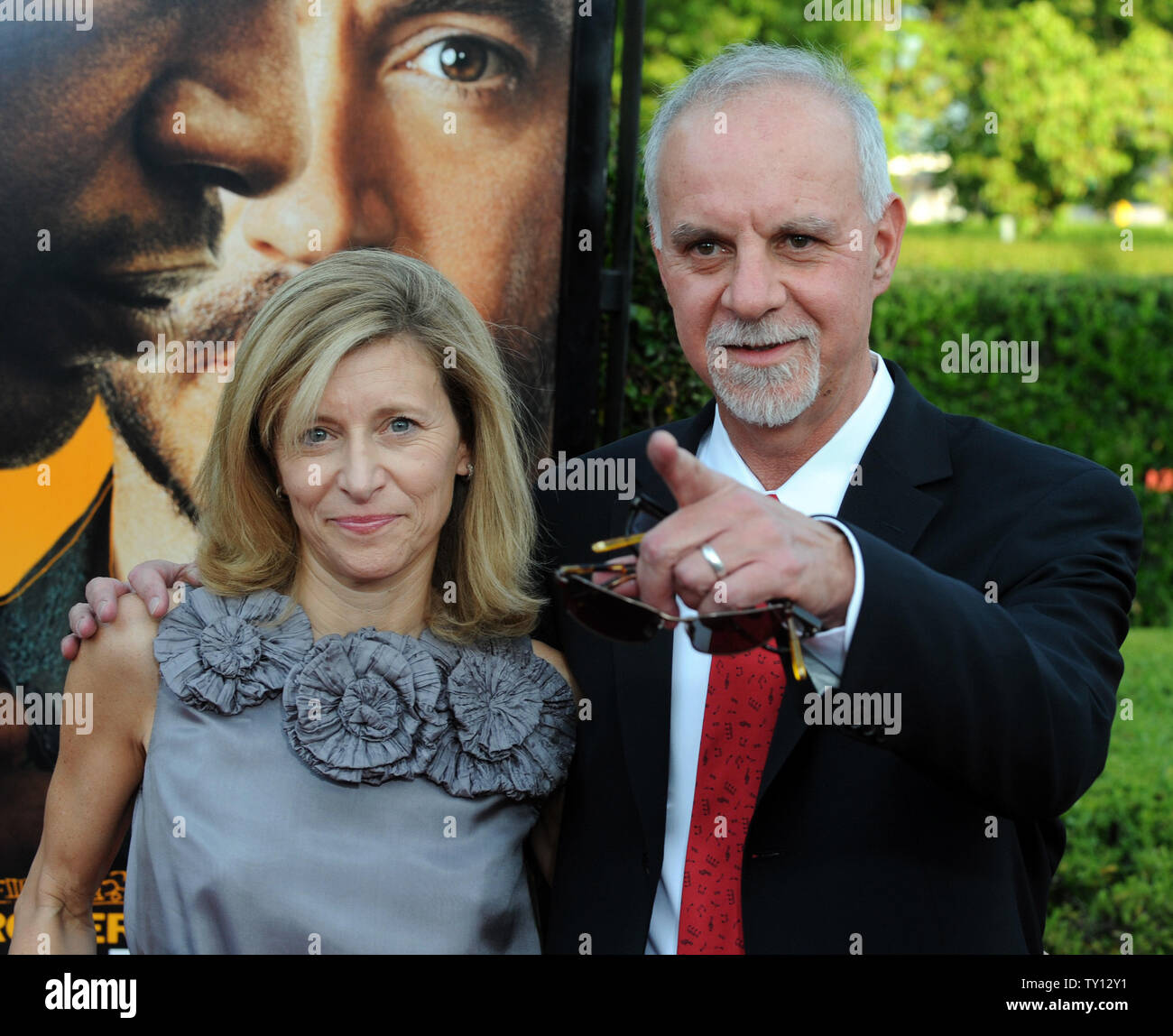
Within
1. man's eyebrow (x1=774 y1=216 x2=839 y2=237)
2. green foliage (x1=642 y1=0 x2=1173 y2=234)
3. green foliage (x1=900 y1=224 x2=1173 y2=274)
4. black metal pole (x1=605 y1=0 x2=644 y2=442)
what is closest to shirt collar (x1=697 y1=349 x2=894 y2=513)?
man's eyebrow (x1=774 y1=216 x2=839 y2=237)

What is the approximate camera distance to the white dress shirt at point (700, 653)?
2.31 m

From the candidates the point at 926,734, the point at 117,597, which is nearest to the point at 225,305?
the point at 117,597

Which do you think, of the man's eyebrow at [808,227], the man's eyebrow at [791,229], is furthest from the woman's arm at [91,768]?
the man's eyebrow at [808,227]

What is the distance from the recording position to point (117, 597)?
260cm

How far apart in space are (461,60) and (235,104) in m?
0.67

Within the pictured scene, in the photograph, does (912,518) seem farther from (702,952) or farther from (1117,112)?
(1117,112)

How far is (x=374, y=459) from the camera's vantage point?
96.3 inches

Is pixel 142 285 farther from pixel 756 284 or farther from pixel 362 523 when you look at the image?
pixel 756 284

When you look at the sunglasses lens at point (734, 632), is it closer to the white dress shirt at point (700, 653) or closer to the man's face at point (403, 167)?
the white dress shirt at point (700, 653)

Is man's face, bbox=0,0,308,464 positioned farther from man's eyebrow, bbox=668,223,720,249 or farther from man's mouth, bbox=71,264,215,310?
man's eyebrow, bbox=668,223,720,249
